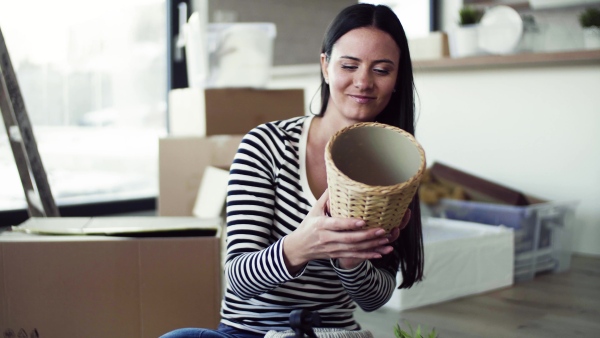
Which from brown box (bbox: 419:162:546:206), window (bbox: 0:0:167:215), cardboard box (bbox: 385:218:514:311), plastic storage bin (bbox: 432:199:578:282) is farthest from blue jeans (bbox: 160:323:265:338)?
window (bbox: 0:0:167:215)

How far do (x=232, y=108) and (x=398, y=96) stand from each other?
4.48 feet

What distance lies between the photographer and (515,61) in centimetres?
280

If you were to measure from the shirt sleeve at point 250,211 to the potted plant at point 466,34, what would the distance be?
76.6 inches

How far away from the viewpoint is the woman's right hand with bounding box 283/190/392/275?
876 mm

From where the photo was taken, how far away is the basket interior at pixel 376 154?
931mm

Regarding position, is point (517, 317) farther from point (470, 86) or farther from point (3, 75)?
point (3, 75)

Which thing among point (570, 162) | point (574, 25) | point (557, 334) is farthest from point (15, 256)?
point (574, 25)

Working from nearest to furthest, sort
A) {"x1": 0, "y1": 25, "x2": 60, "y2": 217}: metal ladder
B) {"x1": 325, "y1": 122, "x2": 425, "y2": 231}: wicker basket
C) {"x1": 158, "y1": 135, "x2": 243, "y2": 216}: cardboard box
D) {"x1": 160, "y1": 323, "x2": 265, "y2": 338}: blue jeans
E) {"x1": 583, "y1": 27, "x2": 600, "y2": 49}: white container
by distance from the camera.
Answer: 1. {"x1": 325, "y1": 122, "x2": 425, "y2": 231}: wicker basket
2. {"x1": 160, "y1": 323, "x2": 265, "y2": 338}: blue jeans
3. {"x1": 0, "y1": 25, "x2": 60, "y2": 217}: metal ladder
4. {"x1": 158, "y1": 135, "x2": 243, "y2": 216}: cardboard box
5. {"x1": 583, "y1": 27, "x2": 600, "y2": 49}: white container

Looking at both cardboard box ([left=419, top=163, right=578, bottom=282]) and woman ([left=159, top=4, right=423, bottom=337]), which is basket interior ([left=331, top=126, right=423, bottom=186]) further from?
cardboard box ([left=419, top=163, right=578, bottom=282])

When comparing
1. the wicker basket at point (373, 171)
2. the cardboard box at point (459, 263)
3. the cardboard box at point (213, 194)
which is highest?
the wicker basket at point (373, 171)

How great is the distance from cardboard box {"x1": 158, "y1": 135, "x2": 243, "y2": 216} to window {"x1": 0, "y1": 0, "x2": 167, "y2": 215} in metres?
0.71

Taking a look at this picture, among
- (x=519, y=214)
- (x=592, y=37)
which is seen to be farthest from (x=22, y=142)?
(x=592, y=37)

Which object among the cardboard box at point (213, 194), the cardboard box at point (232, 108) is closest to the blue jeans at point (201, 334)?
the cardboard box at point (213, 194)

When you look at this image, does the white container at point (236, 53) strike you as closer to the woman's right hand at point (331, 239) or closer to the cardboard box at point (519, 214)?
the cardboard box at point (519, 214)
